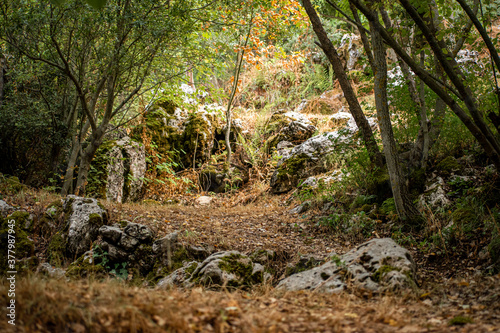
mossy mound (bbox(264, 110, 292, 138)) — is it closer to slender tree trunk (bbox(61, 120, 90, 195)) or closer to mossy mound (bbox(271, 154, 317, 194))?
mossy mound (bbox(271, 154, 317, 194))

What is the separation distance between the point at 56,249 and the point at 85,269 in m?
0.81

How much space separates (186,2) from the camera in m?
5.78

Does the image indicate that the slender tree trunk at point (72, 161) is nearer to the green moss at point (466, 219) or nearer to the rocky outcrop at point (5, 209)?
the rocky outcrop at point (5, 209)

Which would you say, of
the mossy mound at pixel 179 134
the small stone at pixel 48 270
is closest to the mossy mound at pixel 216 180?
the mossy mound at pixel 179 134

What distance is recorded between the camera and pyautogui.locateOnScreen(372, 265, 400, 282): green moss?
278 cm

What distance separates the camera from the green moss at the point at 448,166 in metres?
4.83

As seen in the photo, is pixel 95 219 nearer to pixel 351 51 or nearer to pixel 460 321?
pixel 460 321

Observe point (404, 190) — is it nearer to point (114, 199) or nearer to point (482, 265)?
point (482, 265)

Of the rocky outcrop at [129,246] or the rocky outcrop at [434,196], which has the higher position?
the rocky outcrop at [434,196]

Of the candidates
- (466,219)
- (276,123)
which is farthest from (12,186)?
(276,123)

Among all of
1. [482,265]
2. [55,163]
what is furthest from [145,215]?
[482,265]

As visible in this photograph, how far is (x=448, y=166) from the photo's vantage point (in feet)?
16.1

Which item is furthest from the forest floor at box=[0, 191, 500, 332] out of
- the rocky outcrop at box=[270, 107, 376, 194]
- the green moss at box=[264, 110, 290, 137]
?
the green moss at box=[264, 110, 290, 137]

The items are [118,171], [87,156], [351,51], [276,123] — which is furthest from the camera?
[351,51]
